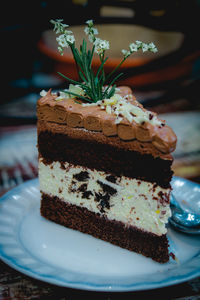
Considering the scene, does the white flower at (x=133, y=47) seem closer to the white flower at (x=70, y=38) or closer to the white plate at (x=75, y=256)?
the white flower at (x=70, y=38)

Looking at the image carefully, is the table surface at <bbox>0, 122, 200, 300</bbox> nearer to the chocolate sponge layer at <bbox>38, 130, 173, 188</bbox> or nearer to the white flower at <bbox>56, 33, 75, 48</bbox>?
the chocolate sponge layer at <bbox>38, 130, 173, 188</bbox>

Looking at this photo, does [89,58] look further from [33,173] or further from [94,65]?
[94,65]

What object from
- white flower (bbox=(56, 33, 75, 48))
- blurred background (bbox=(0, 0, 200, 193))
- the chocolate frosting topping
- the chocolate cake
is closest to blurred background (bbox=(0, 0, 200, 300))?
blurred background (bbox=(0, 0, 200, 193))

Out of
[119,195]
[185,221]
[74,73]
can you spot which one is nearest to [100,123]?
[119,195]

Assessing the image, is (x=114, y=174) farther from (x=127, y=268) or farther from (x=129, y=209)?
(x=127, y=268)

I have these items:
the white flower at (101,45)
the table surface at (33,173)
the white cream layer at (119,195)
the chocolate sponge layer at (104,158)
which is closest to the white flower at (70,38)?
the white flower at (101,45)
